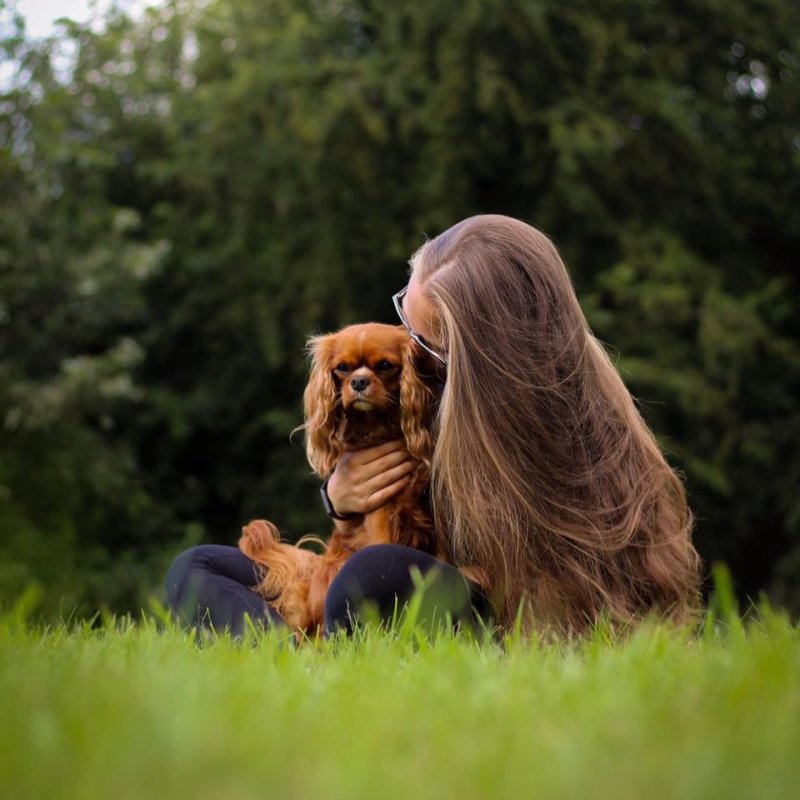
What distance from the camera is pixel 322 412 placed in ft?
11.0

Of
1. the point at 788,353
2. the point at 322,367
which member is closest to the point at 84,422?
the point at 788,353

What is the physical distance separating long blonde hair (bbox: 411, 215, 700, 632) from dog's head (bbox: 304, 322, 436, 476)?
7.2 inches

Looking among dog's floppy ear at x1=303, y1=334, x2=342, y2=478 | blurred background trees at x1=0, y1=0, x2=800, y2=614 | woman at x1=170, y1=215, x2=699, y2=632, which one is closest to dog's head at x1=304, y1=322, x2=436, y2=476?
dog's floppy ear at x1=303, y1=334, x2=342, y2=478

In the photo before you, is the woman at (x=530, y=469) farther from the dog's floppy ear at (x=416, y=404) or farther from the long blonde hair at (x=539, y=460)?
the dog's floppy ear at (x=416, y=404)

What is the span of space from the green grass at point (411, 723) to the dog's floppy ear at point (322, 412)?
137 centimetres

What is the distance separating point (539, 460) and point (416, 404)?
1.43 ft

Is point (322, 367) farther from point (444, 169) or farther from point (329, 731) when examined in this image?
point (444, 169)

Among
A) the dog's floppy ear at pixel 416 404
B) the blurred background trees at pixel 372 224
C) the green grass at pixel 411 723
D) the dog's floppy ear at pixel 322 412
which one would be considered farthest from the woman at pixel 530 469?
the blurred background trees at pixel 372 224

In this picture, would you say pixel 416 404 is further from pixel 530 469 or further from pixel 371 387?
pixel 530 469

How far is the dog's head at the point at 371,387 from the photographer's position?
3229mm

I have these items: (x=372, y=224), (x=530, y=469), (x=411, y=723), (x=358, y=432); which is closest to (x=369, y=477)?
(x=358, y=432)

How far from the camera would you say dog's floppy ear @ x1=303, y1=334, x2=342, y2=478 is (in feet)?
11.0

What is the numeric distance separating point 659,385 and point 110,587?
4.94 metres

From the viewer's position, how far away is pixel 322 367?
3385 mm
